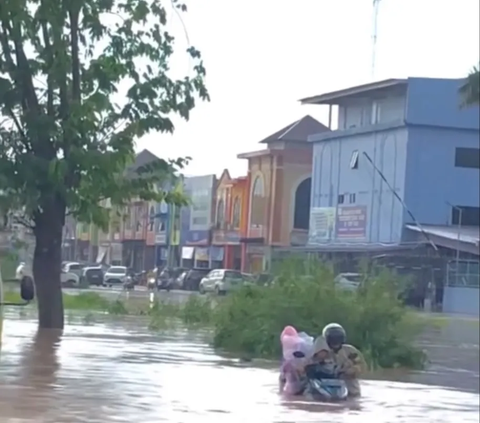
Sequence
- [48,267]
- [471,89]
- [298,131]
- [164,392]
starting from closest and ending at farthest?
[164,392]
[471,89]
[48,267]
[298,131]

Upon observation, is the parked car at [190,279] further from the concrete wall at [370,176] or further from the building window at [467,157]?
the building window at [467,157]

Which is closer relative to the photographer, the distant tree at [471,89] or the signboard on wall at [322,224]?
the distant tree at [471,89]

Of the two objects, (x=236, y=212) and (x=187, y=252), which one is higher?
(x=236, y=212)

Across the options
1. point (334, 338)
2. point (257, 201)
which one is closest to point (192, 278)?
point (257, 201)

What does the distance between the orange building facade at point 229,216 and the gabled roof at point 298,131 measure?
501 centimetres

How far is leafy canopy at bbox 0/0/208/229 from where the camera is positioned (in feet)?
83.3

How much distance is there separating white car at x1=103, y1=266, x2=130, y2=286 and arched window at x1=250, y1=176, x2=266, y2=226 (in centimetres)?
575

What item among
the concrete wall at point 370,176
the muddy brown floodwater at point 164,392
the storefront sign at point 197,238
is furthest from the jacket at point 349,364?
the storefront sign at point 197,238

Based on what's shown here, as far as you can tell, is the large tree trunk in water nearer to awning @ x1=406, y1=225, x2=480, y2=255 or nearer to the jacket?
awning @ x1=406, y1=225, x2=480, y2=255

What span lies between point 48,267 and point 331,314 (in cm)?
621

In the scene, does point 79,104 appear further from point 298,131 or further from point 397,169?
point 298,131

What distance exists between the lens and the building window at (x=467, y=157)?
30.6 metres

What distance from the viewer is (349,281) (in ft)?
82.3

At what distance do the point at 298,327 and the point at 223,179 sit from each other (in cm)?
3712
